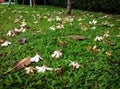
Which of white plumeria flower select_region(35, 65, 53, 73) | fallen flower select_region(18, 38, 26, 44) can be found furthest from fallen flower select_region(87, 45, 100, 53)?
fallen flower select_region(18, 38, 26, 44)

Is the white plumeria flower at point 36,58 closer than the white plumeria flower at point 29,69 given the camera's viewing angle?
No

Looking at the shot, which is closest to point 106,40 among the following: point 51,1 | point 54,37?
point 54,37

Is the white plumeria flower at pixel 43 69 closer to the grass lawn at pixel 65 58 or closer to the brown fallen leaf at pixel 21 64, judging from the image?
the grass lawn at pixel 65 58

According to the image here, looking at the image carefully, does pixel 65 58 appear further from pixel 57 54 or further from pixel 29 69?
pixel 29 69

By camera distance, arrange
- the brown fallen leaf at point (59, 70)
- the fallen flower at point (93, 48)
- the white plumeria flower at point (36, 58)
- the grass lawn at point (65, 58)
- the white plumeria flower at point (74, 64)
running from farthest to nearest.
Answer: the fallen flower at point (93, 48) → the white plumeria flower at point (36, 58) → the white plumeria flower at point (74, 64) → the brown fallen leaf at point (59, 70) → the grass lawn at point (65, 58)

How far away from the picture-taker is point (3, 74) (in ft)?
9.96

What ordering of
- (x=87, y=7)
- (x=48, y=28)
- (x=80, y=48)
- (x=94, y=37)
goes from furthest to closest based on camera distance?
(x=87, y=7) < (x=48, y=28) < (x=94, y=37) < (x=80, y=48)

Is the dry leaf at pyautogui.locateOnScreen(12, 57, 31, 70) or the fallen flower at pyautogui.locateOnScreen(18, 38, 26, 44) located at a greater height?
the fallen flower at pyautogui.locateOnScreen(18, 38, 26, 44)

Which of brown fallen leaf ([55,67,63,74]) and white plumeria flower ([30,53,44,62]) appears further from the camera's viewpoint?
white plumeria flower ([30,53,44,62])

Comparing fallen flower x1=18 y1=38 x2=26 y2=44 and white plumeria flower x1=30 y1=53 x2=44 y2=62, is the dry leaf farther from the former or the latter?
fallen flower x1=18 y1=38 x2=26 y2=44

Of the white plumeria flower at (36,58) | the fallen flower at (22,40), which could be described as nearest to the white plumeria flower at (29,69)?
the white plumeria flower at (36,58)

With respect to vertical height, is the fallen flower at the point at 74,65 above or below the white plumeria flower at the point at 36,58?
below

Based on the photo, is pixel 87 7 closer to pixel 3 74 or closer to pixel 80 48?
pixel 80 48

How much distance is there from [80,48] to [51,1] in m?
11.2
